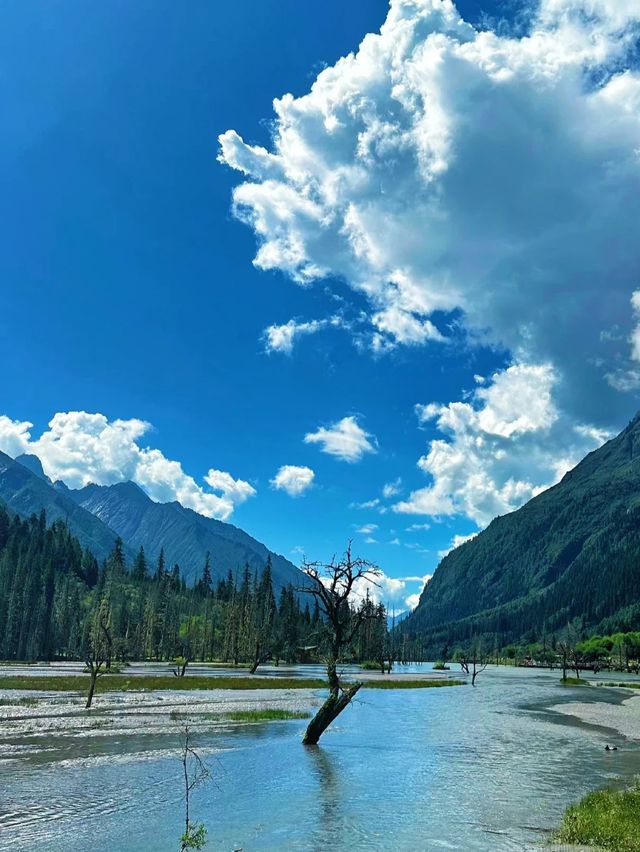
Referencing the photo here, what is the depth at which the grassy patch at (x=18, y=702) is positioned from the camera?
5191 cm

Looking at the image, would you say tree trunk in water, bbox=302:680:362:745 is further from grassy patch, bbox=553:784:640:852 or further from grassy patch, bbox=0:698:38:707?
grassy patch, bbox=0:698:38:707

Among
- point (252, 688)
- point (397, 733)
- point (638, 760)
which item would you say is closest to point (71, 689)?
point (252, 688)

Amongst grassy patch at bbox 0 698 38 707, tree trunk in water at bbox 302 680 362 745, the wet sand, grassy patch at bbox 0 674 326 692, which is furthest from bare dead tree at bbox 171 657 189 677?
tree trunk in water at bbox 302 680 362 745

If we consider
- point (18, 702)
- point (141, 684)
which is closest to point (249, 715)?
point (18, 702)

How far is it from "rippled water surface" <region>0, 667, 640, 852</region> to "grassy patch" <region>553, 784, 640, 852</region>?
0.84 meters

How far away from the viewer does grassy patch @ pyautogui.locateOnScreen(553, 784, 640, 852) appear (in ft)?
56.0

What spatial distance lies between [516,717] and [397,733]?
18.5m

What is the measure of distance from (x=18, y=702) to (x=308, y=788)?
130 feet

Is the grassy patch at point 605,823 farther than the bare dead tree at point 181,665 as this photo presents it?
No

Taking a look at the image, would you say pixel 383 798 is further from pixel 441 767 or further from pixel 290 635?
pixel 290 635

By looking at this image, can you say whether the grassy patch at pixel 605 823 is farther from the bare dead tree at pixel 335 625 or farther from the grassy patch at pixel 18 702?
the grassy patch at pixel 18 702

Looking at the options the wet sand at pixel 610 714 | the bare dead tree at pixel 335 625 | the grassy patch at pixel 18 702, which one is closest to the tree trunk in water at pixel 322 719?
the bare dead tree at pixel 335 625

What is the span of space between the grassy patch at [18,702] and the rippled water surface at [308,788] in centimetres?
2019

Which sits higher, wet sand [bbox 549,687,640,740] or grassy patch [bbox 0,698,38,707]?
grassy patch [bbox 0,698,38,707]
